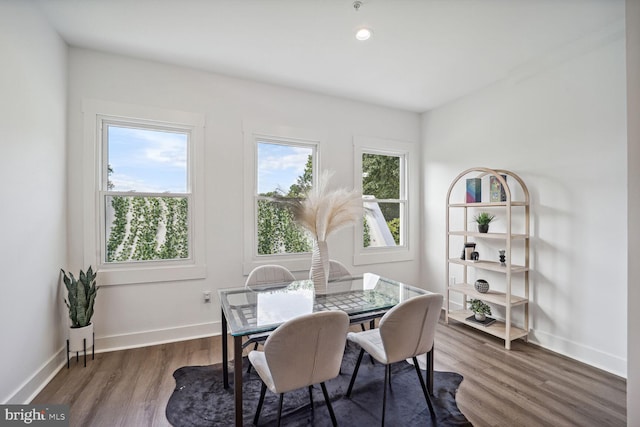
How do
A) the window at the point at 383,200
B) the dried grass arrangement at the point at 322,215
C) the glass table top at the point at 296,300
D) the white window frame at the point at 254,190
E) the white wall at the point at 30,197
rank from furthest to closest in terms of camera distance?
1. the window at the point at 383,200
2. the white window frame at the point at 254,190
3. the dried grass arrangement at the point at 322,215
4. the white wall at the point at 30,197
5. the glass table top at the point at 296,300

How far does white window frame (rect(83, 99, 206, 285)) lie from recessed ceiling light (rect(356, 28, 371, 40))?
176cm

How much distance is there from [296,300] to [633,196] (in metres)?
2.08

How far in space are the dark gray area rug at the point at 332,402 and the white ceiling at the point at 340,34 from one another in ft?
9.14

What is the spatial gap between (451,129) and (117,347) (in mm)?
4515

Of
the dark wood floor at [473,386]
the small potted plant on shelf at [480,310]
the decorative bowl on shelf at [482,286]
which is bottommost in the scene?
the dark wood floor at [473,386]

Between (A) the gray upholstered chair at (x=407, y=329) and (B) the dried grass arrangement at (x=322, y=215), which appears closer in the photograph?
(A) the gray upholstered chair at (x=407, y=329)

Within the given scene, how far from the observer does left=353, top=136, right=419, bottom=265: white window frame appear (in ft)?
12.8

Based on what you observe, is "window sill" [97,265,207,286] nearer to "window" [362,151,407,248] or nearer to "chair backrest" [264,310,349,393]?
"chair backrest" [264,310,349,393]

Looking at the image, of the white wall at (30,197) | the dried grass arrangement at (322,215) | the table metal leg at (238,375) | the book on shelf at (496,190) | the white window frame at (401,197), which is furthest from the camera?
the white window frame at (401,197)

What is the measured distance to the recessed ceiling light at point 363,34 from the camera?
7.80ft

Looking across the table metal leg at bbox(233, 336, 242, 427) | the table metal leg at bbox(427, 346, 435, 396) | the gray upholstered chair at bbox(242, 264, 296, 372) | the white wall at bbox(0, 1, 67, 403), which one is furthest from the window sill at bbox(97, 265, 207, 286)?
the table metal leg at bbox(427, 346, 435, 396)

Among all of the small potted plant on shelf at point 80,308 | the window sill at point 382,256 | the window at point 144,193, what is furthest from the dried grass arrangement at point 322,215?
the small potted plant on shelf at point 80,308

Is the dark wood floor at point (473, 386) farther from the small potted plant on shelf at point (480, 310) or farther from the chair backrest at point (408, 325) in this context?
the chair backrest at point (408, 325)

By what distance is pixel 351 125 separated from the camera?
389 centimetres
